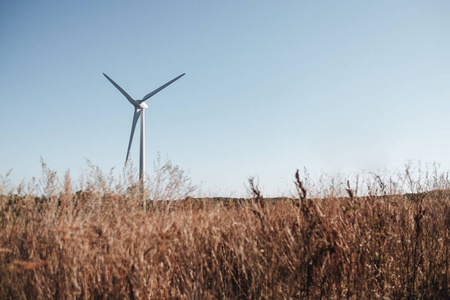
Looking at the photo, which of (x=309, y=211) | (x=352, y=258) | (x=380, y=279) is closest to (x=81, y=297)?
(x=309, y=211)

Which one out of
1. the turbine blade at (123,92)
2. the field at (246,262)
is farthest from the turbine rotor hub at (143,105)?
the field at (246,262)

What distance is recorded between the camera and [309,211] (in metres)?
3.16

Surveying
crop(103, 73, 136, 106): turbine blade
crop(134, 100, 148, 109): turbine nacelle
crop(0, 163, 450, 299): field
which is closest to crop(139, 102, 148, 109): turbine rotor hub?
crop(134, 100, 148, 109): turbine nacelle

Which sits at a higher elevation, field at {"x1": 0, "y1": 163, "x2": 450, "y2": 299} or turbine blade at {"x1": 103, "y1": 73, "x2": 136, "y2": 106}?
turbine blade at {"x1": 103, "y1": 73, "x2": 136, "y2": 106}

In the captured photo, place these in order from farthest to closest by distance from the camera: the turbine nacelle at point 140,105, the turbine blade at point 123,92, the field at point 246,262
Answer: the turbine blade at point 123,92, the turbine nacelle at point 140,105, the field at point 246,262

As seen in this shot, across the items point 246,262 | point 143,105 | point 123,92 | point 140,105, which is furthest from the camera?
point 123,92

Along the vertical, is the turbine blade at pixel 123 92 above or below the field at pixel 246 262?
above

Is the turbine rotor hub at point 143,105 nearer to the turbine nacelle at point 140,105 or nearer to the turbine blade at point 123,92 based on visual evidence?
the turbine nacelle at point 140,105

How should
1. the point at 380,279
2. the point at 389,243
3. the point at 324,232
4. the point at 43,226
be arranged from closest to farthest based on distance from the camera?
the point at 324,232
the point at 380,279
the point at 389,243
the point at 43,226

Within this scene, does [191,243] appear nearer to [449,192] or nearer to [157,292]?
[157,292]

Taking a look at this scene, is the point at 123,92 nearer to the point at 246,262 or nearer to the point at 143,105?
the point at 143,105

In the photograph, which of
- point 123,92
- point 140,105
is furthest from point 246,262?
point 123,92

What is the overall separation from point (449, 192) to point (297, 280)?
8.42 meters

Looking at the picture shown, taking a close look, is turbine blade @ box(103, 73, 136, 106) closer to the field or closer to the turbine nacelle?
the turbine nacelle
